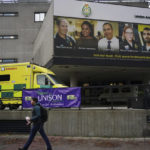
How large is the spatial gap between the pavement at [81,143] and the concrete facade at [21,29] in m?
32.8

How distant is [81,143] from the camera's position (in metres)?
9.02

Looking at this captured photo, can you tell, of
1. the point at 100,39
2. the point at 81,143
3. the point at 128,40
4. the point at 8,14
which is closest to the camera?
the point at 81,143

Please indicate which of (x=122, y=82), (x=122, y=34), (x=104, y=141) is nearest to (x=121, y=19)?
(x=122, y=34)

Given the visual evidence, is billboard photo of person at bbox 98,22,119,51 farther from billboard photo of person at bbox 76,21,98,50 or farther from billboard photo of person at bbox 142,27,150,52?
billboard photo of person at bbox 142,27,150,52

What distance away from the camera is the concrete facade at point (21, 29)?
4169 centimetres

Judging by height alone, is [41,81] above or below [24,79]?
below

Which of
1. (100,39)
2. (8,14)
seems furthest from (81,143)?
(8,14)

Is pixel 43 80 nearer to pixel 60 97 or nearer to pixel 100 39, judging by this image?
pixel 60 97

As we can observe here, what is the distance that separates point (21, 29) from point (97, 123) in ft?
116

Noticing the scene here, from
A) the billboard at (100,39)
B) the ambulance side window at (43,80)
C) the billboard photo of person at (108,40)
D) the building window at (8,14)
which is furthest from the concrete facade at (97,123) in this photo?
the building window at (8,14)

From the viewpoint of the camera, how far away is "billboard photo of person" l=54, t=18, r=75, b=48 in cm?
2320

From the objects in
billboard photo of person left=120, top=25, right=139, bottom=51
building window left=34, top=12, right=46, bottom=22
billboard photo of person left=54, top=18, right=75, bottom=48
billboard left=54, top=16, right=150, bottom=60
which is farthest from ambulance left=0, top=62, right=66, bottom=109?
building window left=34, top=12, right=46, bottom=22

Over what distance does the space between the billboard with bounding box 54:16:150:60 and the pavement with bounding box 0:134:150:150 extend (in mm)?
13915

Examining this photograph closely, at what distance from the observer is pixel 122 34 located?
25.7 meters
